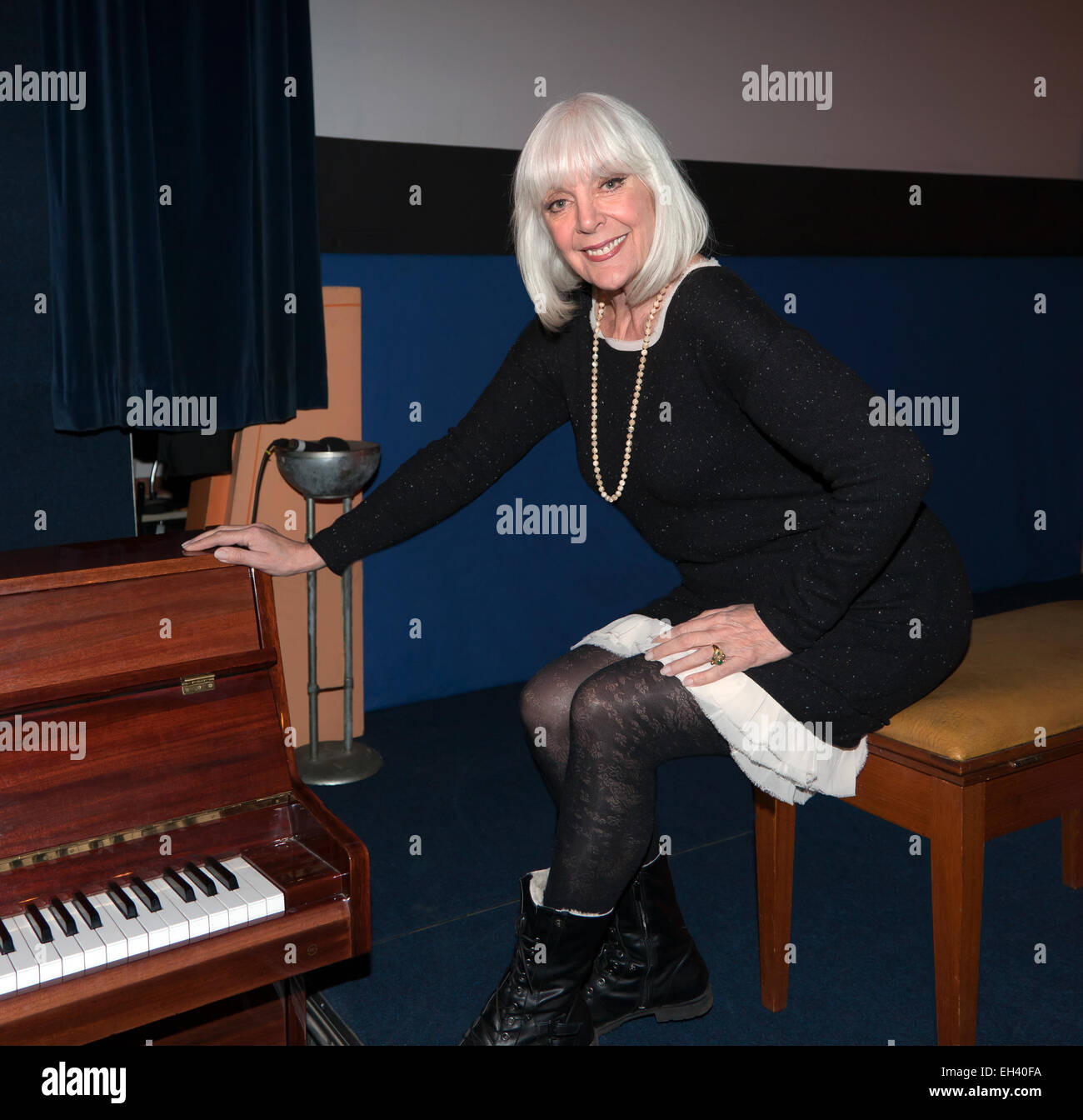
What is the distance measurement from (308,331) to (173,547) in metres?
1.39

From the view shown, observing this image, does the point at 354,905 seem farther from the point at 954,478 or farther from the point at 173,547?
the point at 954,478

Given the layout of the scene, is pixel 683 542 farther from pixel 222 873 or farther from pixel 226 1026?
pixel 226 1026

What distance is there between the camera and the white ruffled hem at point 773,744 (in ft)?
5.05

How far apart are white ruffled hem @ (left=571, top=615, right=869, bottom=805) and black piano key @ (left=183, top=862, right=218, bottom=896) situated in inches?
25.3

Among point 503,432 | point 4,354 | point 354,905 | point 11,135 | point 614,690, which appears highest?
point 11,135

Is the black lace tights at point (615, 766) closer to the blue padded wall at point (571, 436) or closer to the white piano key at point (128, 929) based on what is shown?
the white piano key at point (128, 929)

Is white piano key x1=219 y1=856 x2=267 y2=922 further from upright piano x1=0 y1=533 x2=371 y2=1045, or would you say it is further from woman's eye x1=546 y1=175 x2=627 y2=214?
woman's eye x1=546 y1=175 x2=627 y2=214

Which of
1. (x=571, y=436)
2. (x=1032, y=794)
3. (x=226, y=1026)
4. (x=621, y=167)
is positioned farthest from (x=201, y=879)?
(x=571, y=436)

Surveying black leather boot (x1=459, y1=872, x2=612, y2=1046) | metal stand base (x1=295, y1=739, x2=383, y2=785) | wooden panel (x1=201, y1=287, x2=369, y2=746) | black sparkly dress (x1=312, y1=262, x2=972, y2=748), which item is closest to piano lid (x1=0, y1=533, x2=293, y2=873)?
black sparkly dress (x1=312, y1=262, x2=972, y2=748)

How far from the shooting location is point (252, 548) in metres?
1.59

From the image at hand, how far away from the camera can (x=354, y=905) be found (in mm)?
1428

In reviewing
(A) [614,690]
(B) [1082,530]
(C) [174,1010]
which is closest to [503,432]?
(A) [614,690]

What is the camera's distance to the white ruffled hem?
1.54 m

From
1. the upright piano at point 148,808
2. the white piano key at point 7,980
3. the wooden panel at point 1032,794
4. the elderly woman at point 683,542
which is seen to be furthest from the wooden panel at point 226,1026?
the wooden panel at point 1032,794
